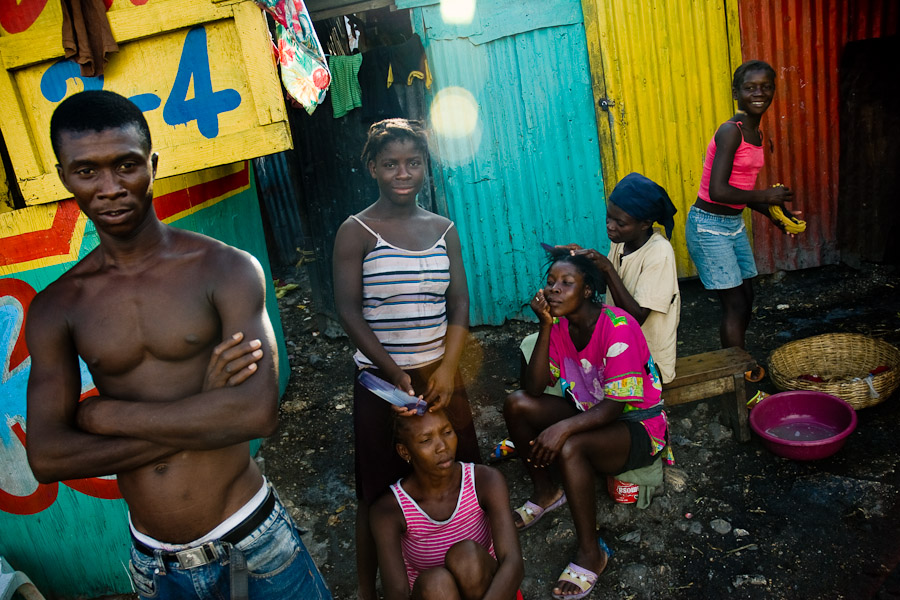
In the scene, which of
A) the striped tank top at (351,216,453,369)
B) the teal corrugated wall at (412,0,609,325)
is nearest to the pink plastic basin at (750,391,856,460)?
the striped tank top at (351,216,453,369)

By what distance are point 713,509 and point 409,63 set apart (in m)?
4.01

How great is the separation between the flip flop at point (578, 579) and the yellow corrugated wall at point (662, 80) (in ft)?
11.7

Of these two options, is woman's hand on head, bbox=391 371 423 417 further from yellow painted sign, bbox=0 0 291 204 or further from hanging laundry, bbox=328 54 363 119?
hanging laundry, bbox=328 54 363 119

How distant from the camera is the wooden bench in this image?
138 inches

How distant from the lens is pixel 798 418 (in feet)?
12.1

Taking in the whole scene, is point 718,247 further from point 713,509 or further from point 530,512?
point 530,512

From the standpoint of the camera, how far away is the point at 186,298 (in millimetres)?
1747

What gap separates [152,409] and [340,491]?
239 centimetres

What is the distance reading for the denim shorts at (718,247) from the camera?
3.91 m

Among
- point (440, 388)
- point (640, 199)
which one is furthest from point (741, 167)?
point (440, 388)

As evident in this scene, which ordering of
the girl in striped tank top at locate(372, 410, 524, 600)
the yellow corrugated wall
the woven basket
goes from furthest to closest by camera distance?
the yellow corrugated wall, the woven basket, the girl in striped tank top at locate(372, 410, 524, 600)

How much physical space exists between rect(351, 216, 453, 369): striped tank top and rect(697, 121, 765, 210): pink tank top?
208cm

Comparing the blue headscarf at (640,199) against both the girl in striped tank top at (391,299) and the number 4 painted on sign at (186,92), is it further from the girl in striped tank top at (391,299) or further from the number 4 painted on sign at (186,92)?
the number 4 painted on sign at (186,92)

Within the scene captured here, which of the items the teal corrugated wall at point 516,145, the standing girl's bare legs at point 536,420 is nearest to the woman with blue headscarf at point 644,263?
the standing girl's bare legs at point 536,420
